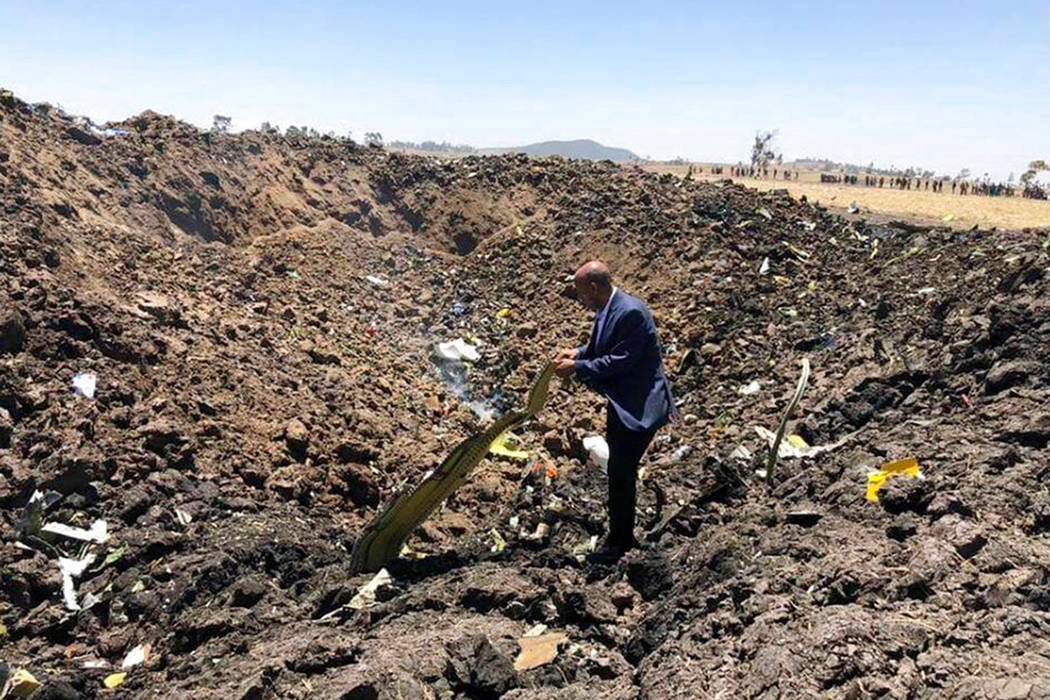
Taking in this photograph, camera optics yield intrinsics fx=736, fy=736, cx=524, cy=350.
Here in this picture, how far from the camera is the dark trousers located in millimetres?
3939

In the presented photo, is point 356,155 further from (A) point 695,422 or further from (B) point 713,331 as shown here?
(A) point 695,422

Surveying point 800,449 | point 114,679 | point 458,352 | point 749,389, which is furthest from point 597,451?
point 114,679

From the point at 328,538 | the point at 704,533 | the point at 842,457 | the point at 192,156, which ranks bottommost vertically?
the point at 328,538

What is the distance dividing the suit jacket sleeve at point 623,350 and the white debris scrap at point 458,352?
520 cm

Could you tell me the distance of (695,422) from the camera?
6.69m

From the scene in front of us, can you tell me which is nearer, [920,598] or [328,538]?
[920,598]

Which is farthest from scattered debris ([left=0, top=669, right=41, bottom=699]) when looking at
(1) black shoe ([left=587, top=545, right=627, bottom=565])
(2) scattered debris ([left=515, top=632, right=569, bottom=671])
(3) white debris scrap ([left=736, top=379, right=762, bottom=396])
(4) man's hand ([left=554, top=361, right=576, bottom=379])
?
(3) white debris scrap ([left=736, top=379, right=762, bottom=396])

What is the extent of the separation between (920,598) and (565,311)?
24.3ft

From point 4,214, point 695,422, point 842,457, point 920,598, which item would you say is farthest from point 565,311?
point 920,598

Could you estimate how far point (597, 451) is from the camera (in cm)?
615

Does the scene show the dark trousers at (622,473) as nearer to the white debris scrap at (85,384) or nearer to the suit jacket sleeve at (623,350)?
the suit jacket sleeve at (623,350)

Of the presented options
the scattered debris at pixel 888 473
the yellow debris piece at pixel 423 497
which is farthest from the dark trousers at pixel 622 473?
the scattered debris at pixel 888 473

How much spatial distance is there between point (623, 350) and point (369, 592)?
1.83 m

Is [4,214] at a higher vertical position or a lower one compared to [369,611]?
higher
